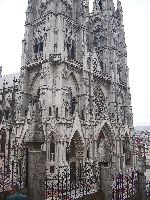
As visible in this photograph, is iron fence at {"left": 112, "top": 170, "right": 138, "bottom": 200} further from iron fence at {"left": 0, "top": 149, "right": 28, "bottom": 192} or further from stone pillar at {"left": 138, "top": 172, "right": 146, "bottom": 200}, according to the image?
iron fence at {"left": 0, "top": 149, "right": 28, "bottom": 192}

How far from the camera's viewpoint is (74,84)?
32.8m

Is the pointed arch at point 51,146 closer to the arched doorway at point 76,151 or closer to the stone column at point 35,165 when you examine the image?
the arched doorway at point 76,151

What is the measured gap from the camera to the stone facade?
2812cm

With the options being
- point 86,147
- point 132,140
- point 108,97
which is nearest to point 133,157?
point 132,140

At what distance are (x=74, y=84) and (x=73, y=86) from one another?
1.23 ft

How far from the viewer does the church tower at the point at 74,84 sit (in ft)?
92.2

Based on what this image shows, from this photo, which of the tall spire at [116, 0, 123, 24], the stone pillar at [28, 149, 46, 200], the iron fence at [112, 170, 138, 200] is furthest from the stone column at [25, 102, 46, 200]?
the tall spire at [116, 0, 123, 24]

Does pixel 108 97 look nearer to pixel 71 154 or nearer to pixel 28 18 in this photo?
pixel 71 154

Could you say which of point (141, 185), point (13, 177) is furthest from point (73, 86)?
point (13, 177)

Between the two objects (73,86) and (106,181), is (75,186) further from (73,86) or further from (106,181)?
(73,86)

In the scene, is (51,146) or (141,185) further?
(51,146)

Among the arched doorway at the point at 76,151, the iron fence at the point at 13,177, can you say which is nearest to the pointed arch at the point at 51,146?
the arched doorway at the point at 76,151

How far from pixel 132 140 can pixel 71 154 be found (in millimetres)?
14386

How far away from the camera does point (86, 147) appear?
1185 inches
